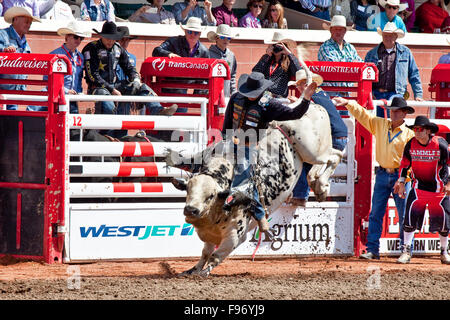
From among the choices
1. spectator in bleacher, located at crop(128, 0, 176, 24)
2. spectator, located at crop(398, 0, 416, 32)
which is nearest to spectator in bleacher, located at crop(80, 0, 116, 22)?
spectator in bleacher, located at crop(128, 0, 176, 24)

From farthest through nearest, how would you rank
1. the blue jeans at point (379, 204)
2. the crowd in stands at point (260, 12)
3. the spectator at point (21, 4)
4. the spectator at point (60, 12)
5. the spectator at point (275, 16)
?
the spectator at point (275, 16)
the crowd in stands at point (260, 12)
the spectator at point (60, 12)
the spectator at point (21, 4)
the blue jeans at point (379, 204)

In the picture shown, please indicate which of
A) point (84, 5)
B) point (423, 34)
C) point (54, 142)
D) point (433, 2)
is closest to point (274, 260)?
point (54, 142)

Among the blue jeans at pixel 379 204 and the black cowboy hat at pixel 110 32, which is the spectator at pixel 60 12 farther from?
the blue jeans at pixel 379 204

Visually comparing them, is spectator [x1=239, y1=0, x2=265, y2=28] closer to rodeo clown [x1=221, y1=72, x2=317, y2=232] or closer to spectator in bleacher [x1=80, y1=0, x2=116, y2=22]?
spectator in bleacher [x1=80, y1=0, x2=116, y2=22]

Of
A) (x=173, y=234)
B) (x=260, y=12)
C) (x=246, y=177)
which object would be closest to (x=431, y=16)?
(x=260, y=12)

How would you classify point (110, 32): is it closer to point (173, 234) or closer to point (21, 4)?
point (21, 4)

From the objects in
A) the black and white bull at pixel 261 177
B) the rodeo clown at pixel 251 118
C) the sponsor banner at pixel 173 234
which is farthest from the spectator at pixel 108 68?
the rodeo clown at pixel 251 118

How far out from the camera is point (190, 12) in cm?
1315

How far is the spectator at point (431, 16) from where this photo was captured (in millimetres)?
15406

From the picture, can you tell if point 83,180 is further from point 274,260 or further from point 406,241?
point 406,241

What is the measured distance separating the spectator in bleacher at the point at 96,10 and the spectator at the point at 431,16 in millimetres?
6403

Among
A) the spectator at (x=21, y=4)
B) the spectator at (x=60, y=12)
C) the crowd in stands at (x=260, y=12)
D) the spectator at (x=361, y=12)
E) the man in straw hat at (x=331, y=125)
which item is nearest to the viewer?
the man in straw hat at (x=331, y=125)

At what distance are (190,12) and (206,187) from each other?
6.57 m

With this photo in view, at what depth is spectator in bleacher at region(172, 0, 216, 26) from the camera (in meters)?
13.0
